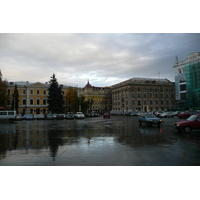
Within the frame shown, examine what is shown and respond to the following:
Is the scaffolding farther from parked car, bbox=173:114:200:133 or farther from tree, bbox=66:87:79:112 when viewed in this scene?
parked car, bbox=173:114:200:133

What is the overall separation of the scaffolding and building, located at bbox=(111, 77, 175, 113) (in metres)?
30.5

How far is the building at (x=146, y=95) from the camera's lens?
9594cm

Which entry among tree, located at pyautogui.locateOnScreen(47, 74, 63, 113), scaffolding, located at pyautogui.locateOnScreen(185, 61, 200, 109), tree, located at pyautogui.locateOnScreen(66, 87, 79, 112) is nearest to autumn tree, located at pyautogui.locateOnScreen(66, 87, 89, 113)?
tree, located at pyautogui.locateOnScreen(66, 87, 79, 112)

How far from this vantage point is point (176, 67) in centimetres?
8225

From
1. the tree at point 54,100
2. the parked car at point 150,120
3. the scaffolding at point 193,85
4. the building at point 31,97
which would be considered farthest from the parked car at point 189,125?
the building at point 31,97

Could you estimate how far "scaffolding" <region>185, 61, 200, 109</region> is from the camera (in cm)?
6272

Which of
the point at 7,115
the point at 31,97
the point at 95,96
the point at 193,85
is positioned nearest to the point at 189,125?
the point at 7,115

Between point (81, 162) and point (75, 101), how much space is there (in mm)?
69911

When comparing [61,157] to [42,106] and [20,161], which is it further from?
[42,106]

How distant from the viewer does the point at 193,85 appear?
211 feet

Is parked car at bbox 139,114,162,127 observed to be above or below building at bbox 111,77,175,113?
below

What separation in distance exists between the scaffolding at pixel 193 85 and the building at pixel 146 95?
30547 millimetres

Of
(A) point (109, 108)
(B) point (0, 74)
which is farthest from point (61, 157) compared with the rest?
(A) point (109, 108)

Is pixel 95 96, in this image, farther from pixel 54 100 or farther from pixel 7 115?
pixel 7 115
